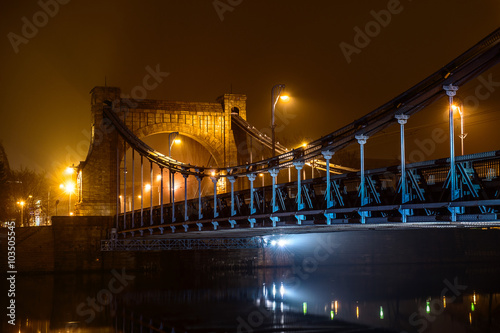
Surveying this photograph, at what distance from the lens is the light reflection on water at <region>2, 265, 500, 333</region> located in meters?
33.1

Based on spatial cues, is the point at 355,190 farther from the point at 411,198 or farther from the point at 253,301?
the point at 411,198

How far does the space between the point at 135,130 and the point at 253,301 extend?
24.6 meters

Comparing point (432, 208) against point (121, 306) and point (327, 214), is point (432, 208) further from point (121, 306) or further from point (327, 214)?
point (121, 306)

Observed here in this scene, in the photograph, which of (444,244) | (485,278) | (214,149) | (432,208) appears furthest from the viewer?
(444,244)

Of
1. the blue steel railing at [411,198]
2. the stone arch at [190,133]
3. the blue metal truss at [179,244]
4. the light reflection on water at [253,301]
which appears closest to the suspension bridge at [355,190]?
the blue steel railing at [411,198]

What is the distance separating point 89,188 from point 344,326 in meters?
32.6

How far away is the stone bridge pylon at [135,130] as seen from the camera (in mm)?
60188

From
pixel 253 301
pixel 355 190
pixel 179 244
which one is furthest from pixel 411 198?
pixel 179 244

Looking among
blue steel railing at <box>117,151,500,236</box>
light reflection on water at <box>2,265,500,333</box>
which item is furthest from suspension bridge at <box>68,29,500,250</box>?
light reflection on water at <box>2,265,500,333</box>

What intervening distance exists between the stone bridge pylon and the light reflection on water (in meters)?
7.79

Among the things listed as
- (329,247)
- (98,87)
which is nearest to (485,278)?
(329,247)

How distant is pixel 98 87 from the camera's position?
203ft

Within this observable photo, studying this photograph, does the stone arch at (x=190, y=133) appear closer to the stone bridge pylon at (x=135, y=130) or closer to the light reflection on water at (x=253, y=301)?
the stone bridge pylon at (x=135, y=130)

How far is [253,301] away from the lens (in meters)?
41.3
